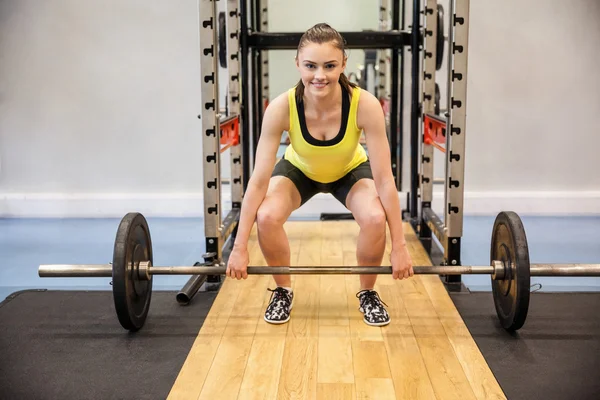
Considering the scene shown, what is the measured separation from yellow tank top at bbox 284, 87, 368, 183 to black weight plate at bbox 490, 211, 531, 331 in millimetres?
610

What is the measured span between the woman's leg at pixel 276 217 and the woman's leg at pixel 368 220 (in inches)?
8.8

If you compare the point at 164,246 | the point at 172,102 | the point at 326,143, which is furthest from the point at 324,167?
the point at 172,102

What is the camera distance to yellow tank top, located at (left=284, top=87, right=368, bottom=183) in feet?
8.11

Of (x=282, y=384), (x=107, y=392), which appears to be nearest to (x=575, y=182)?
(x=282, y=384)

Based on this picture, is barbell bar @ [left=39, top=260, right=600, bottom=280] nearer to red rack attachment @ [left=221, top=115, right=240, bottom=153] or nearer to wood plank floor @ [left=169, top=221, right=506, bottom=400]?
wood plank floor @ [left=169, top=221, right=506, bottom=400]

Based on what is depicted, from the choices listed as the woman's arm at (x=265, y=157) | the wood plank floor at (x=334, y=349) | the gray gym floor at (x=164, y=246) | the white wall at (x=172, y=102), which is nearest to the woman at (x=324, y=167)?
the woman's arm at (x=265, y=157)

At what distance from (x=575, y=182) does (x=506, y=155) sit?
19.9 inches

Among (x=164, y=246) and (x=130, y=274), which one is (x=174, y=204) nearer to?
(x=164, y=246)

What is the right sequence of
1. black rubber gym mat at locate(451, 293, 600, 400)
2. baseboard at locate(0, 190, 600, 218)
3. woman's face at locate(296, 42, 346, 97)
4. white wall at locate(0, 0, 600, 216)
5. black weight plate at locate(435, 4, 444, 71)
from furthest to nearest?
1. baseboard at locate(0, 190, 600, 218)
2. white wall at locate(0, 0, 600, 216)
3. black weight plate at locate(435, 4, 444, 71)
4. woman's face at locate(296, 42, 346, 97)
5. black rubber gym mat at locate(451, 293, 600, 400)

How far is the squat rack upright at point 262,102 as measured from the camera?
290 centimetres

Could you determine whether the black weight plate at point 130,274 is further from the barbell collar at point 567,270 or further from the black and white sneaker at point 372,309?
the barbell collar at point 567,270

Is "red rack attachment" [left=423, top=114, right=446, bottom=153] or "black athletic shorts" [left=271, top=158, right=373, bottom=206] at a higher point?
"red rack attachment" [left=423, top=114, right=446, bottom=153]

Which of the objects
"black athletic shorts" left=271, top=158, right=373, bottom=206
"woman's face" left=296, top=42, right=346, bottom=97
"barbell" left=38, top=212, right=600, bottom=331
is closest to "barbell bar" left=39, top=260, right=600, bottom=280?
"barbell" left=38, top=212, right=600, bottom=331

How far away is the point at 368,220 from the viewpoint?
8.18 ft
